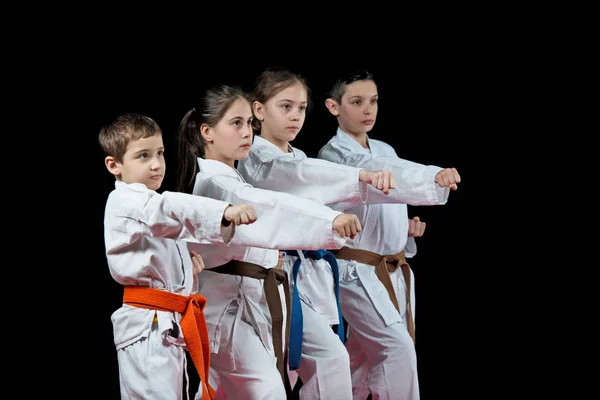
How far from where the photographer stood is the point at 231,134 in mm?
3537

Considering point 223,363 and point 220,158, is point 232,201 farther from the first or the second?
point 223,363

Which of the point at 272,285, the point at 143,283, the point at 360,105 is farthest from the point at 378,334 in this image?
the point at 143,283

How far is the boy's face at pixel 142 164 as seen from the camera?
317 cm

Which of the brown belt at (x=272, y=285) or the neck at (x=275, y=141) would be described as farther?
the neck at (x=275, y=141)

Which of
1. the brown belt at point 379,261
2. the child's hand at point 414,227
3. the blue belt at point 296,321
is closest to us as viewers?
the blue belt at point 296,321

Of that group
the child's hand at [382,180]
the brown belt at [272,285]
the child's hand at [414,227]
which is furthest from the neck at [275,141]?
the child's hand at [414,227]

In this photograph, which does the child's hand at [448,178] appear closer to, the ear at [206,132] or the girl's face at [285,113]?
the girl's face at [285,113]

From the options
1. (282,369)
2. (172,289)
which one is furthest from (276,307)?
(172,289)

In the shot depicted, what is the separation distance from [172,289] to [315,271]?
36.0 inches

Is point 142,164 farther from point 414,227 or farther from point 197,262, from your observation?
point 414,227

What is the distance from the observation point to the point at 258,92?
397 cm

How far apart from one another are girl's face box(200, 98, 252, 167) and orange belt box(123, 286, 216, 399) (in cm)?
61

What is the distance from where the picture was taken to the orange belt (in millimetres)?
3113

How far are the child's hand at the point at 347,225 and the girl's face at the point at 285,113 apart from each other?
856 millimetres
